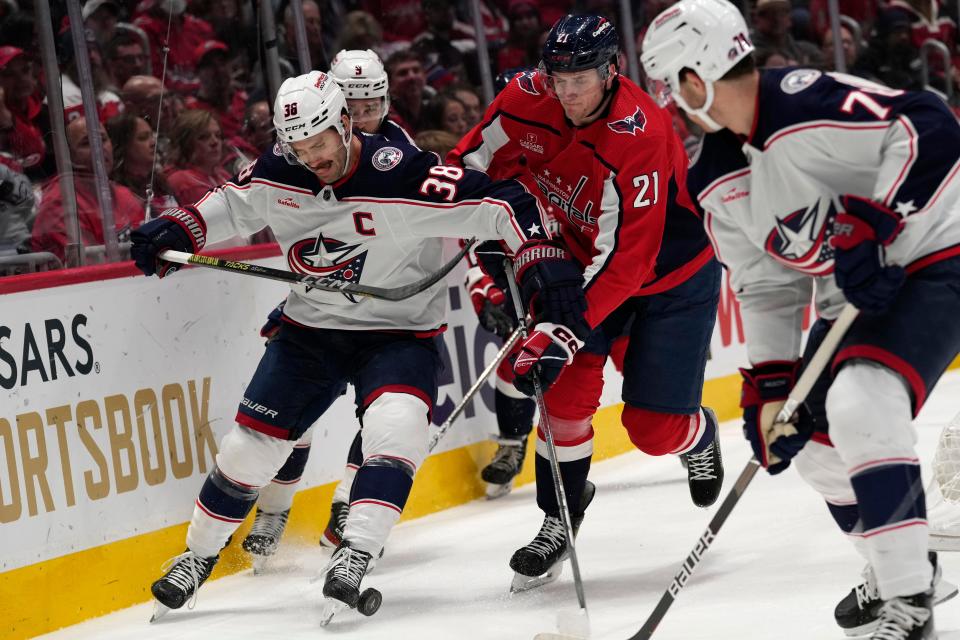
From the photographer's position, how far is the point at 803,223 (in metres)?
2.22

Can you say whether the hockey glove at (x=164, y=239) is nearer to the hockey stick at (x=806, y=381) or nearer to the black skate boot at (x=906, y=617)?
the hockey stick at (x=806, y=381)

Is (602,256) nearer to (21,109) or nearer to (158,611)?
(158,611)

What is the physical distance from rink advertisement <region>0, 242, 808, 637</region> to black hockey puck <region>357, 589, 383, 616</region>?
0.75 meters

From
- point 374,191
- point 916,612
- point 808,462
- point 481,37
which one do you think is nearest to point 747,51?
point 808,462

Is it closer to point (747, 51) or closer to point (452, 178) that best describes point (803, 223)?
point (747, 51)

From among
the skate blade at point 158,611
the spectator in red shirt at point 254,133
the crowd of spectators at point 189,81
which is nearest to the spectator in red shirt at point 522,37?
the crowd of spectators at point 189,81

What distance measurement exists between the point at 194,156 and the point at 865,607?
2560 mm

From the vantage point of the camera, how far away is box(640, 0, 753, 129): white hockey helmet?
7.13 feet

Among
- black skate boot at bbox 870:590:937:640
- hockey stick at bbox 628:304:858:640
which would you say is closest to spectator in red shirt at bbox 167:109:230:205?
hockey stick at bbox 628:304:858:640

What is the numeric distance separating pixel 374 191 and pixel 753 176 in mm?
1225

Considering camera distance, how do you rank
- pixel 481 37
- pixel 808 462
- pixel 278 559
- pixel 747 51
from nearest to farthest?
1. pixel 747 51
2. pixel 808 462
3. pixel 278 559
4. pixel 481 37

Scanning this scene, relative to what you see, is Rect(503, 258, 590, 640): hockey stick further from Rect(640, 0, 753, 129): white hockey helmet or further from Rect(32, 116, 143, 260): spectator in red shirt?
Rect(32, 116, 143, 260): spectator in red shirt

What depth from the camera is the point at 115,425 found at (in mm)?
3359

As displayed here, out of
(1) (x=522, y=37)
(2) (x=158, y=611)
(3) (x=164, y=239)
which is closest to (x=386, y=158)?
(3) (x=164, y=239)
